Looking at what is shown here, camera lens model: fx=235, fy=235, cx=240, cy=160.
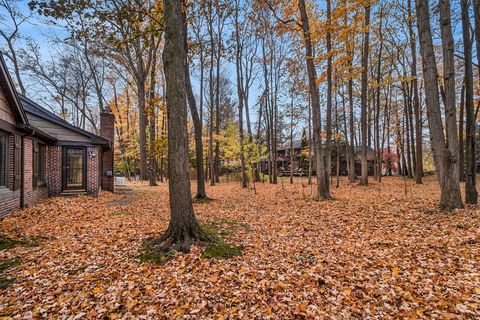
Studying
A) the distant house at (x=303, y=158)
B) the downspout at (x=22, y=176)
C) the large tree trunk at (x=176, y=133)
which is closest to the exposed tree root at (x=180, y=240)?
the large tree trunk at (x=176, y=133)

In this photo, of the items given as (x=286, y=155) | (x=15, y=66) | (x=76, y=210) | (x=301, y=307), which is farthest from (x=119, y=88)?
(x=301, y=307)

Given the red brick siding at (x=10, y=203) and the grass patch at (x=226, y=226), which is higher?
the red brick siding at (x=10, y=203)

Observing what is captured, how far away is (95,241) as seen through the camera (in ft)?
16.1

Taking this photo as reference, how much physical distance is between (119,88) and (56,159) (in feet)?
56.3

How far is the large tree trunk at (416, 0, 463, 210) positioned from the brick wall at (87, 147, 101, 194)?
13282 mm

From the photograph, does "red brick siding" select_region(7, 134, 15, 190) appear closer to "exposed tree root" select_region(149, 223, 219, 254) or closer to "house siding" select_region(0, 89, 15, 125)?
"house siding" select_region(0, 89, 15, 125)

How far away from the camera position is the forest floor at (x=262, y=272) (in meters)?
2.69

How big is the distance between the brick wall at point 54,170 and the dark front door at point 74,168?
27 centimetres

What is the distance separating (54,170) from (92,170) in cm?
144

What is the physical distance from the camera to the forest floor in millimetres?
2693

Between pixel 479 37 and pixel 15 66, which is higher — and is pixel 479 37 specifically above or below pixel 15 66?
below

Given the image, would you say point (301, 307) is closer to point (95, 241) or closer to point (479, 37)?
point (95, 241)

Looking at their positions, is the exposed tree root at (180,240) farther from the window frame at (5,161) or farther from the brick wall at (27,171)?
the brick wall at (27,171)

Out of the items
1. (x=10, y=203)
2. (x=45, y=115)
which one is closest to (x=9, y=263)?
(x=10, y=203)
